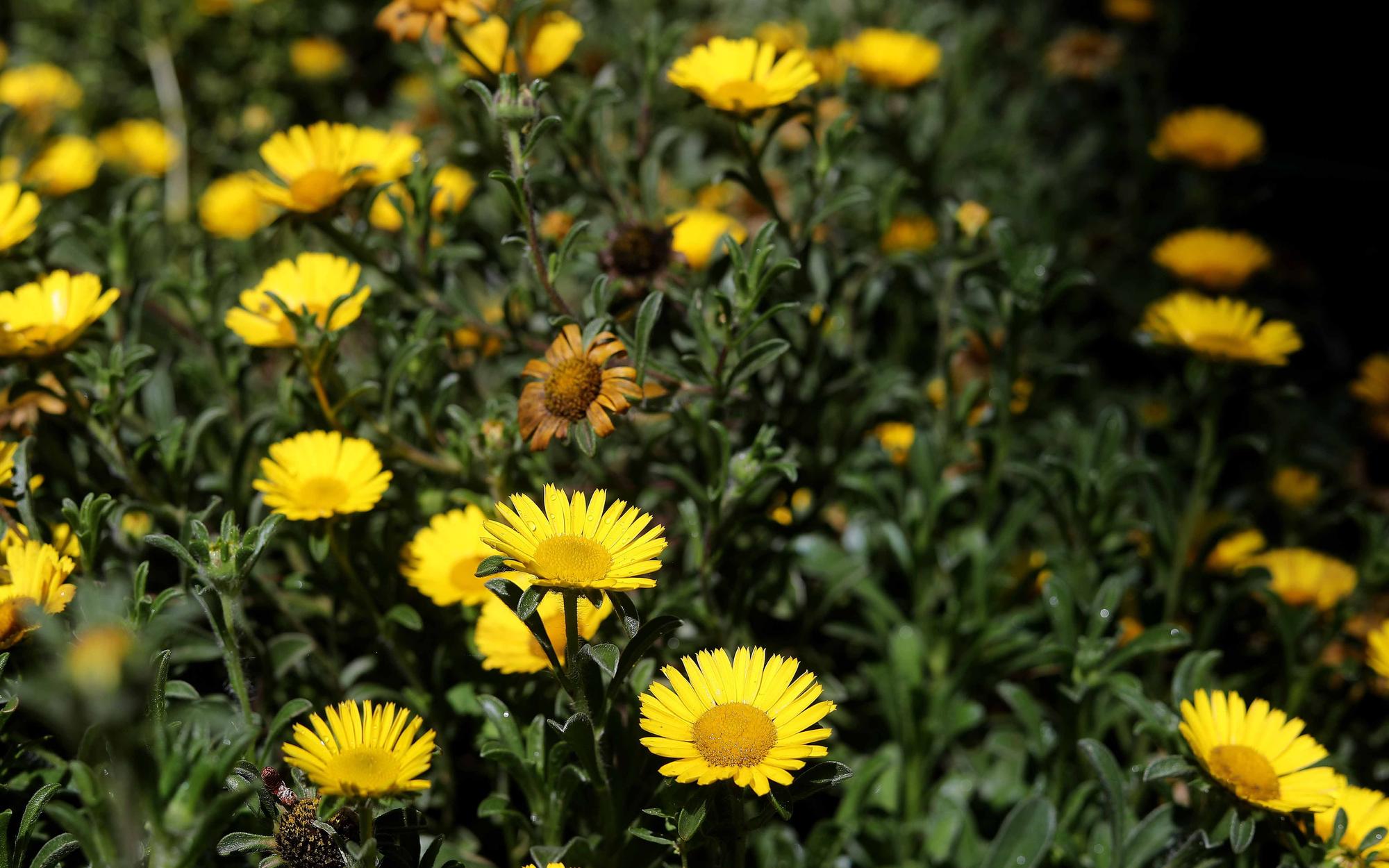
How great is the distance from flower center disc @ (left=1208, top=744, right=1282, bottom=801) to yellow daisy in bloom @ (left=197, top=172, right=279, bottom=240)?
2567mm

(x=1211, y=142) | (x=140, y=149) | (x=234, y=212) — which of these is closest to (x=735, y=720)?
(x=234, y=212)

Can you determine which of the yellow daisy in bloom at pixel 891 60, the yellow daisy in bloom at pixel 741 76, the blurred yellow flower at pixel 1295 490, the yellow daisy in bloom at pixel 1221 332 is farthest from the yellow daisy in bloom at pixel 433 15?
the blurred yellow flower at pixel 1295 490

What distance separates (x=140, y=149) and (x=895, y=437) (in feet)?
8.04

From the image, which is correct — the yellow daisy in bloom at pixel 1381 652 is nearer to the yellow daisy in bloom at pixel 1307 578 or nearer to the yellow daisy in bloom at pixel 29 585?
the yellow daisy in bloom at pixel 1307 578

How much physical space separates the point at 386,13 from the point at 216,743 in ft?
4.27

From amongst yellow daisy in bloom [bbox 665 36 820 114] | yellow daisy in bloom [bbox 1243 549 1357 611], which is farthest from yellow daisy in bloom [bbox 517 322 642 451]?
yellow daisy in bloom [bbox 1243 549 1357 611]

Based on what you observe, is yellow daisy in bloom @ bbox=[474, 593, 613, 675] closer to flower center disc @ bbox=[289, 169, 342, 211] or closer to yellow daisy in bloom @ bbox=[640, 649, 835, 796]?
yellow daisy in bloom @ bbox=[640, 649, 835, 796]

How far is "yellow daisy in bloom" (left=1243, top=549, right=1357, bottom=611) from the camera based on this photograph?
2176 millimetres

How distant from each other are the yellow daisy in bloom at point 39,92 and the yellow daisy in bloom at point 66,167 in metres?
0.33

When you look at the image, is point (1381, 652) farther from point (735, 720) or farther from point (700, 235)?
point (700, 235)

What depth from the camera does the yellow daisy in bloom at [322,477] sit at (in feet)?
5.24

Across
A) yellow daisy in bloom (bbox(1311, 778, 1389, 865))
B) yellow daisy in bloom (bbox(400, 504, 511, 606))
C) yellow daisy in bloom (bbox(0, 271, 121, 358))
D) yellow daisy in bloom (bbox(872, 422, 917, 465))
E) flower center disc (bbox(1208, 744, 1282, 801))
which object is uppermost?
yellow daisy in bloom (bbox(0, 271, 121, 358))

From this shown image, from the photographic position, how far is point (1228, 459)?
2.89 meters

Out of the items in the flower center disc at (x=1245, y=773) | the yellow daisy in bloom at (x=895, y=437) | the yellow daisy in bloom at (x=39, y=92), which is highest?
the yellow daisy in bloom at (x=39, y=92)
